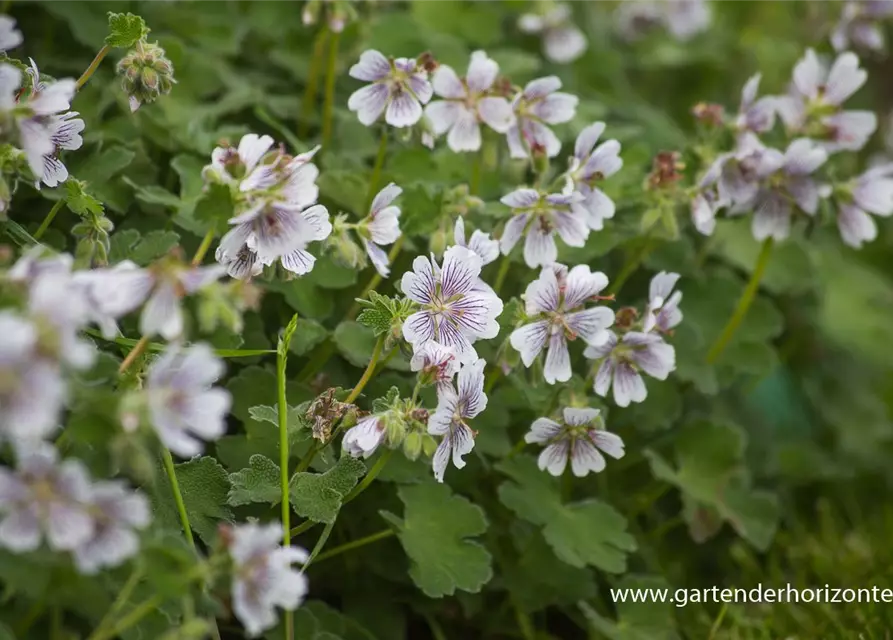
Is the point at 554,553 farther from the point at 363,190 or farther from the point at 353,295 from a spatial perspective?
the point at 363,190

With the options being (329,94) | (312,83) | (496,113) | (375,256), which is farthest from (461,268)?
(312,83)

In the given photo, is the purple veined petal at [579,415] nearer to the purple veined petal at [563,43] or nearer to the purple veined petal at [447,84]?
the purple veined petal at [447,84]

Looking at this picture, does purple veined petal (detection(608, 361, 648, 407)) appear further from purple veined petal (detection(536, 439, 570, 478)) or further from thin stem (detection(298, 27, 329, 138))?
thin stem (detection(298, 27, 329, 138))

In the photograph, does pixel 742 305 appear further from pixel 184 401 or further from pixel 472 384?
pixel 184 401

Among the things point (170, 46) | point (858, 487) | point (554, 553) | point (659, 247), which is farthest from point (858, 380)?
point (170, 46)

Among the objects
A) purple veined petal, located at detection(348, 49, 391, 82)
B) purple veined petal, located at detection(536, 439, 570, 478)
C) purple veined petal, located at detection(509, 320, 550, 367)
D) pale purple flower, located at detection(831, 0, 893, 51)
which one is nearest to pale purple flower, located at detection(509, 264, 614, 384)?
purple veined petal, located at detection(509, 320, 550, 367)

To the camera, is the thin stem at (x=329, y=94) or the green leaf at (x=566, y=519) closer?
the green leaf at (x=566, y=519)

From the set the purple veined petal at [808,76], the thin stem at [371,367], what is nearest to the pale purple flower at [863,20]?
the purple veined petal at [808,76]
